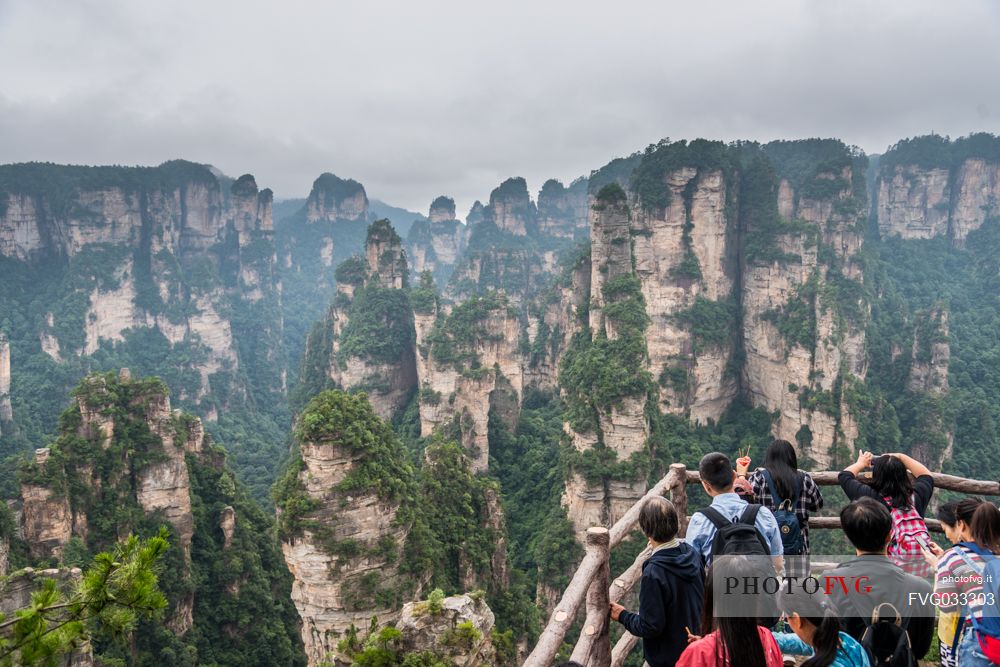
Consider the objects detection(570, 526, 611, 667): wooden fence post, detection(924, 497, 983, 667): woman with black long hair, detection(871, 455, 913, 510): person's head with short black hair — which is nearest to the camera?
detection(924, 497, 983, 667): woman with black long hair

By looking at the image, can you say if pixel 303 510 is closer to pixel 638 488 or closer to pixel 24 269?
pixel 638 488

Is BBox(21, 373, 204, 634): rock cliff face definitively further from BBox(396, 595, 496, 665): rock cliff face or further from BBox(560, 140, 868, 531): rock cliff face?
BBox(560, 140, 868, 531): rock cliff face

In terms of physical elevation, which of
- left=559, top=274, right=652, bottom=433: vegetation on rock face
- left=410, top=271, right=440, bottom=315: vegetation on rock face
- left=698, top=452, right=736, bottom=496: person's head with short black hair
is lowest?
left=559, top=274, right=652, bottom=433: vegetation on rock face

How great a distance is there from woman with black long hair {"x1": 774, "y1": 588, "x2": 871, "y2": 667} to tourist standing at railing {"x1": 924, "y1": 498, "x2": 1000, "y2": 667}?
0.83 m

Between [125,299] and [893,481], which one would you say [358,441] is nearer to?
[893,481]

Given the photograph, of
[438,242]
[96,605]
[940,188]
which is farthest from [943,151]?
[438,242]

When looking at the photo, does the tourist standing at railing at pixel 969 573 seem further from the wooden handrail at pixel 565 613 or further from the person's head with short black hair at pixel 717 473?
the wooden handrail at pixel 565 613

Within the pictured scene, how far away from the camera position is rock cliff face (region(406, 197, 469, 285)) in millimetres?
115375

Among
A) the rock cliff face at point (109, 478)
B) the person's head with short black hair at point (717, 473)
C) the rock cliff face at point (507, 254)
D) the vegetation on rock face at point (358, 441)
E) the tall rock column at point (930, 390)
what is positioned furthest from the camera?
the rock cliff face at point (507, 254)

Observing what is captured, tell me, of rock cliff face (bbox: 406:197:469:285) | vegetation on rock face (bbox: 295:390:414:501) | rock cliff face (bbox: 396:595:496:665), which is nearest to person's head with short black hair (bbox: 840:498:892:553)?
rock cliff face (bbox: 396:595:496:665)

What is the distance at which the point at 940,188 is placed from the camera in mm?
59469

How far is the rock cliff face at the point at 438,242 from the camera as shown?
11538 cm

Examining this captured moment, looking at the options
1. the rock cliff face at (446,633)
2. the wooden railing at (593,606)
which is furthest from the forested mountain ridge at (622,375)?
the wooden railing at (593,606)

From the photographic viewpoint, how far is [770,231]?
3769 cm
